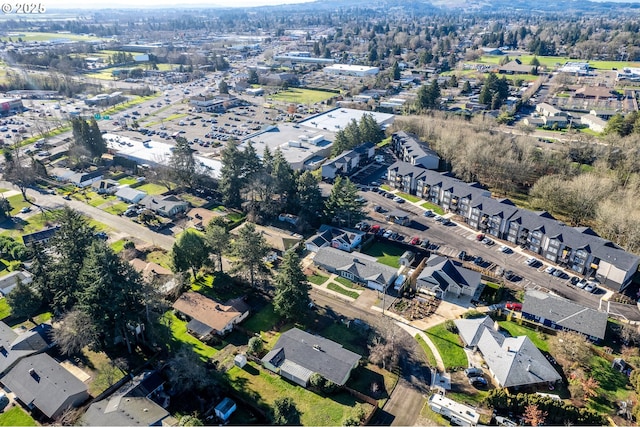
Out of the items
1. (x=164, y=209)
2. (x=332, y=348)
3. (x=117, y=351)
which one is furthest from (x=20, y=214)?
(x=332, y=348)

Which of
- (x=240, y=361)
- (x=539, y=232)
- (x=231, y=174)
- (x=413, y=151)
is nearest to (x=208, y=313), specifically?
(x=240, y=361)

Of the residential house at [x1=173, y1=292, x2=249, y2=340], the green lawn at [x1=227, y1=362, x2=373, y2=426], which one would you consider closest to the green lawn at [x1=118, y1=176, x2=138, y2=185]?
the residential house at [x1=173, y1=292, x2=249, y2=340]

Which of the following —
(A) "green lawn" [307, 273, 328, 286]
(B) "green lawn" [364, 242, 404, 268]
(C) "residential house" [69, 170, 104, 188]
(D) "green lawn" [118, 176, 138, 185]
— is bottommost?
(A) "green lawn" [307, 273, 328, 286]

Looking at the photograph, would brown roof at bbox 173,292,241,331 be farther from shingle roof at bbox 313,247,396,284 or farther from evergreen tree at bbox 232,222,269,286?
shingle roof at bbox 313,247,396,284

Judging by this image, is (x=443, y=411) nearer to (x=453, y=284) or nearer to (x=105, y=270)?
(x=453, y=284)

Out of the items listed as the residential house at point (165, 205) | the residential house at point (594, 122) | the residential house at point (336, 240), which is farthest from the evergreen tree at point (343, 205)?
the residential house at point (594, 122)

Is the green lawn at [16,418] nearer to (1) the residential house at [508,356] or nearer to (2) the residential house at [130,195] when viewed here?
(1) the residential house at [508,356]
